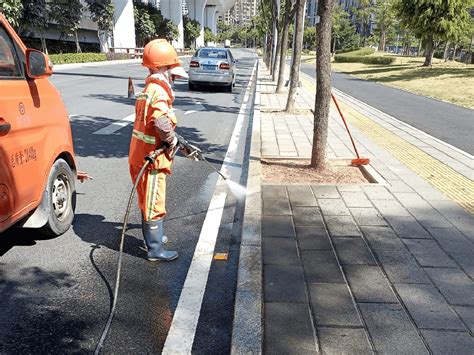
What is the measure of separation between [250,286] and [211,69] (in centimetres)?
1439

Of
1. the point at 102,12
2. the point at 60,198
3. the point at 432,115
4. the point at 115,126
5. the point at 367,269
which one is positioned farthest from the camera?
the point at 102,12

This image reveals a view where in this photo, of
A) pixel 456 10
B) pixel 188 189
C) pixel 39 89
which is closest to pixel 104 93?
pixel 188 189

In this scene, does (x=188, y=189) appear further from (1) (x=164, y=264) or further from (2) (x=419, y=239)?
(2) (x=419, y=239)

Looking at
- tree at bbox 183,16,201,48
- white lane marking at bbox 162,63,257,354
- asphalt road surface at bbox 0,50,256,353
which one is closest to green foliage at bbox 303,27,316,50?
tree at bbox 183,16,201,48

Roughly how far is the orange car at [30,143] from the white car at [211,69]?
12.8m

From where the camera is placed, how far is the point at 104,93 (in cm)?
1539

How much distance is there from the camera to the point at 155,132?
336 centimetres

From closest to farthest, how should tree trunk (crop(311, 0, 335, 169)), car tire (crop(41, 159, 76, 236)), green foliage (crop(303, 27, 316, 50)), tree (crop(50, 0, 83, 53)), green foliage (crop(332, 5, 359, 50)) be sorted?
car tire (crop(41, 159, 76, 236)), tree trunk (crop(311, 0, 335, 169)), tree (crop(50, 0, 83, 53)), green foliage (crop(332, 5, 359, 50)), green foliage (crop(303, 27, 316, 50))

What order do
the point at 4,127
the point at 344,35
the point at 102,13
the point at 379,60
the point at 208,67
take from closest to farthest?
the point at 4,127 < the point at 208,67 < the point at 102,13 < the point at 379,60 < the point at 344,35

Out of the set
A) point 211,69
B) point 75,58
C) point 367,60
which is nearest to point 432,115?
point 211,69

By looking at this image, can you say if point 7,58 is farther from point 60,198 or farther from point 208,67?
point 208,67

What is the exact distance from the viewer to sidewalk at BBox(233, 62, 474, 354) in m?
2.65

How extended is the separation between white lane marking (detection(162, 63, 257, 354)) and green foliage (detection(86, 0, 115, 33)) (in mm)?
42543

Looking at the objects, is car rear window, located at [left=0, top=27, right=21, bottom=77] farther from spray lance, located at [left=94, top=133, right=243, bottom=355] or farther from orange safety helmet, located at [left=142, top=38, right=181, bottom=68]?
spray lance, located at [left=94, top=133, right=243, bottom=355]
